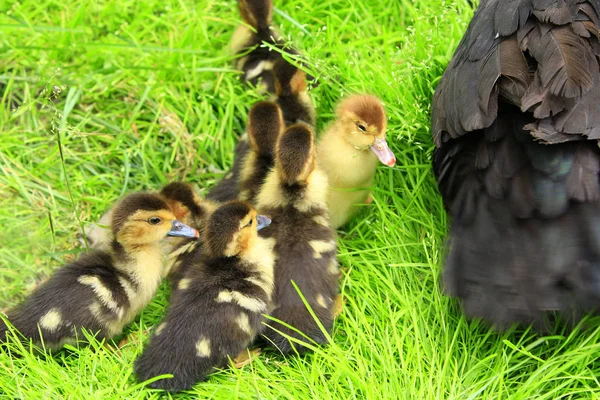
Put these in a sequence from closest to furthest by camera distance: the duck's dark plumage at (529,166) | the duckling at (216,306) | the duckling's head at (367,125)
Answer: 1. the duck's dark plumage at (529,166)
2. the duckling at (216,306)
3. the duckling's head at (367,125)

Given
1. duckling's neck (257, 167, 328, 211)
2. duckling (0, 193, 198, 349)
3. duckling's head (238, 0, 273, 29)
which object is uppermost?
duckling's head (238, 0, 273, 29)

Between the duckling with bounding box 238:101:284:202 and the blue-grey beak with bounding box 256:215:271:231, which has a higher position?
the duckling with bounding box 238:101:284:202

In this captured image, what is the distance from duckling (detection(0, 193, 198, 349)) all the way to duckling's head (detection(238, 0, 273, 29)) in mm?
1211

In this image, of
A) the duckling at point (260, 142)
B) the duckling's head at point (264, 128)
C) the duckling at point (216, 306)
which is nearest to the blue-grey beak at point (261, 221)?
the duckling at point (216, 306)

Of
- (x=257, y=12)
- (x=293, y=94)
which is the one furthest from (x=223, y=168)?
(x=257, y=12)

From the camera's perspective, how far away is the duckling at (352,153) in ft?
10.4

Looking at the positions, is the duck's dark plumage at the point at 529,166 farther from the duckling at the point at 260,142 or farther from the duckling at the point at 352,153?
the duckling at the point at 260,142

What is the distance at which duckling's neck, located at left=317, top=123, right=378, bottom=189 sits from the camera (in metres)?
3.28

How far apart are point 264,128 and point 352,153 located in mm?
353

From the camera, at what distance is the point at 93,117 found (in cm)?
390

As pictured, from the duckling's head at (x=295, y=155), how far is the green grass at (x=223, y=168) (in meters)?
0.46

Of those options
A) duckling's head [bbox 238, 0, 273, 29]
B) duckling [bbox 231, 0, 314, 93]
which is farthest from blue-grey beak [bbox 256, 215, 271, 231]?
duckling's head [bbox 238, 0, 273, 29]

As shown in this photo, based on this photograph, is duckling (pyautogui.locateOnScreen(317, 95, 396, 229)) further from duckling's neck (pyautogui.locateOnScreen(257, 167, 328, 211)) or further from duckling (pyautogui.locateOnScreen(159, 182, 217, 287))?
duckling (pyautogui.locateOnScreen(159, 182, 217, 287))

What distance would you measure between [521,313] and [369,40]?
5.36 feet
